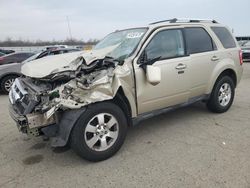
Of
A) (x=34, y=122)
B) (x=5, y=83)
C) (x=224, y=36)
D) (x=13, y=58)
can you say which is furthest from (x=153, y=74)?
(x=13, y=58)

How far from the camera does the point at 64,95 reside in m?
3.27

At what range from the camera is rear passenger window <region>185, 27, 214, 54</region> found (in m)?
4.60

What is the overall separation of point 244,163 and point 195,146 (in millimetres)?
744

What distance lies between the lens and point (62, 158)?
373 cm

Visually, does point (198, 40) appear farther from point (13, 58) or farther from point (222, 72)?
point (13, 58)

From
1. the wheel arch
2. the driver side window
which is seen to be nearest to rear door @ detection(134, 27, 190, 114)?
the driver side window

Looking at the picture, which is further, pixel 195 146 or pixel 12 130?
pixel 12 130

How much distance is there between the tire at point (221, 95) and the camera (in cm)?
516

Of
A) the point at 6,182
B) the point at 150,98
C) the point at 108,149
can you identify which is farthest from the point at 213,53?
the point at 6,182

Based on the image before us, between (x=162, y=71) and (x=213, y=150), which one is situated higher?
(x=162, y=71)

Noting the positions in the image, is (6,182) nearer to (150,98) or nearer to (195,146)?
(150,98)

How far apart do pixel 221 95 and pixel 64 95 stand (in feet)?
11.2

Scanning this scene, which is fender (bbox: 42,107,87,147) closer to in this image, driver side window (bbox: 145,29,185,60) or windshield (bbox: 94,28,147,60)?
windshield (bbox: 94,28,147,60)

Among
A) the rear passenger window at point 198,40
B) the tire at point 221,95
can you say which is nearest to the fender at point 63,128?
the rear passenger window at point 198,40
